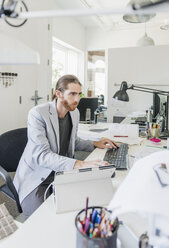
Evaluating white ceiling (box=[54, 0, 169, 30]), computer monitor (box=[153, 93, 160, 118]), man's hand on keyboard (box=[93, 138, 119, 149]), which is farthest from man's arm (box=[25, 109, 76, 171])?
white ceiling (box=[54, 0, 169, 30])

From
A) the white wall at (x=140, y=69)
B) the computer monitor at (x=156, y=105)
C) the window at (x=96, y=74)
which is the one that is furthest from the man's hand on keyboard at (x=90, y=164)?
the window at (x=96, y=74)

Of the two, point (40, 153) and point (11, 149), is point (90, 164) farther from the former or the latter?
point (11, 149)

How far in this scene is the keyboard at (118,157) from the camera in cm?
122

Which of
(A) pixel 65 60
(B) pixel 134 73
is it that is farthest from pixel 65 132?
(A) pixel 65 60

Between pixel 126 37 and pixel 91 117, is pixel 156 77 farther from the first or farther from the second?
pixel 126 37

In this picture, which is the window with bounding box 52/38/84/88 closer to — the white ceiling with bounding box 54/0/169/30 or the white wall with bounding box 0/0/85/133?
the white wall with bounding box 0/0/85/133

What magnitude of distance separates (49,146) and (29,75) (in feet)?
6.89

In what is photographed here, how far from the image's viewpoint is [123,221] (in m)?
0.73

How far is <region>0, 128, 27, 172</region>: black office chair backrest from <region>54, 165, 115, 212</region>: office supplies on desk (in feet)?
2.47

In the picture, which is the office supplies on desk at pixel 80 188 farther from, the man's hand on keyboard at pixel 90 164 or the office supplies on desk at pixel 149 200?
the office supplies on desk at pixel 149 200

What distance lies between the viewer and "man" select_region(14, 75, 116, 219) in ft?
3.99

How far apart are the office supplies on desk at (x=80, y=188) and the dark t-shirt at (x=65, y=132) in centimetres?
72

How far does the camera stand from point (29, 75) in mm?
3201

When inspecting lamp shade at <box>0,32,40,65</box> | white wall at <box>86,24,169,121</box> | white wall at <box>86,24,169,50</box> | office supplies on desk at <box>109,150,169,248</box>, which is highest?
white wall at <box>86,24,169,50</box>
